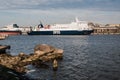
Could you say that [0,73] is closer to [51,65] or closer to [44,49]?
[51,65]

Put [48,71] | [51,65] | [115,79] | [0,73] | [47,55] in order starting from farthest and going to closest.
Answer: [47,55] → [51,65] → [48,71] → [115,79] → [0,73]

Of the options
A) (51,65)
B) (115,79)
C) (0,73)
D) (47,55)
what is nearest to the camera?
(0,73)

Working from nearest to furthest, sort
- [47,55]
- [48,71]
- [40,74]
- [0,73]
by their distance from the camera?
[0,73]
[40,74]
[48,71]
[47,55]

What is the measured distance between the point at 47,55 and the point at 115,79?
17.2 metres

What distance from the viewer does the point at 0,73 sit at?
25547 mm

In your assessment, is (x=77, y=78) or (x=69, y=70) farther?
(x=69, y=70)

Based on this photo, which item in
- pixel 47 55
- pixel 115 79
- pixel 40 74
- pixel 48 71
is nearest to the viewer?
pixel 115 79

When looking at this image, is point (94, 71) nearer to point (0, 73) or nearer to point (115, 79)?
point (115, 79)

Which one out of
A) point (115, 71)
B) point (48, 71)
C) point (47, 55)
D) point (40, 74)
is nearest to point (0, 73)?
point (40, 74)

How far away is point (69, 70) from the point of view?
3738cm

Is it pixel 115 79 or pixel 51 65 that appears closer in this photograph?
pixel 115 79

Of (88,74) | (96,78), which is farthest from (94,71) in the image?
(96,78)

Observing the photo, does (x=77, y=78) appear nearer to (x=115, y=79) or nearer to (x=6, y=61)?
(x=115, y=79)

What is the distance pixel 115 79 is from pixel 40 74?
8.96 metres
